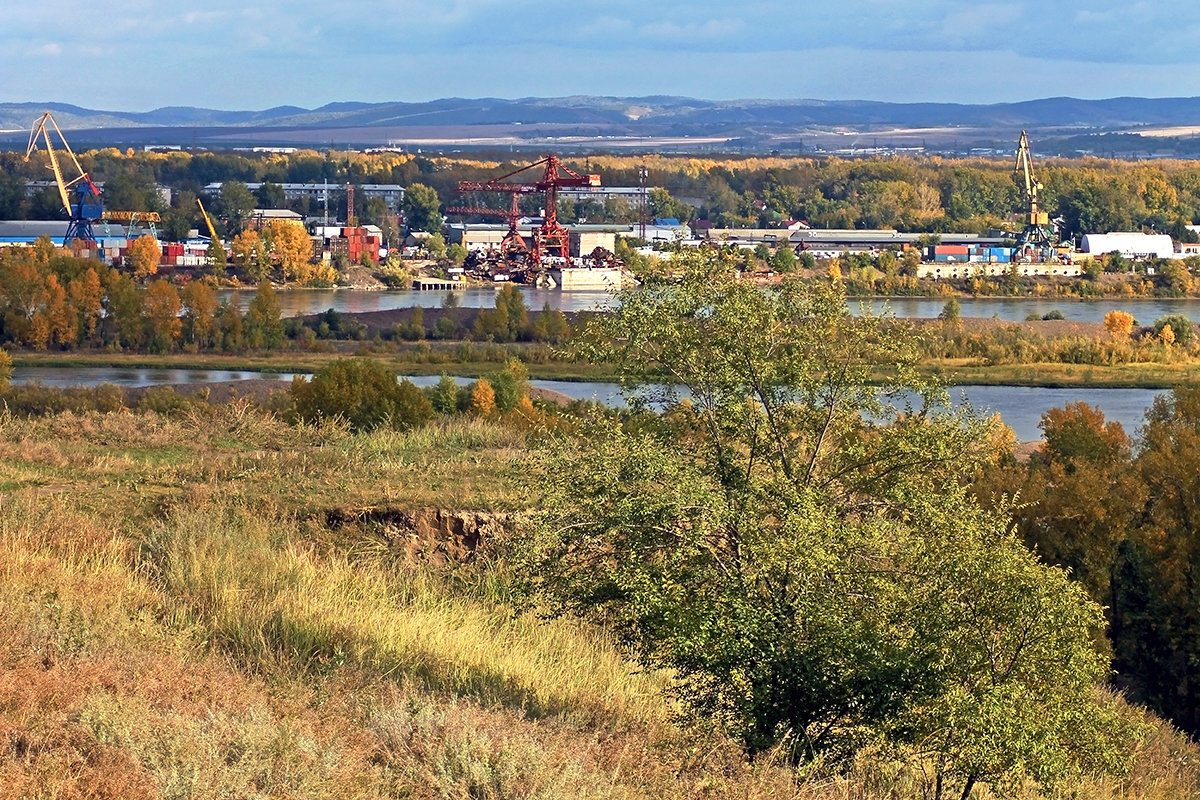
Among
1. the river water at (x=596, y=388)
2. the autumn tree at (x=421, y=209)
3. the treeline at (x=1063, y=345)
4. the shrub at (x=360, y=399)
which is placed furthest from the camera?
the autumn tree at (x=421, y=209)

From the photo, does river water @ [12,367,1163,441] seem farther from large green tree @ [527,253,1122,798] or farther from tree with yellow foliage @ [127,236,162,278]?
large green tree @ [527,253,1122,798]

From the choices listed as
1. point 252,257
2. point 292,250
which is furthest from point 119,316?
point 292,250

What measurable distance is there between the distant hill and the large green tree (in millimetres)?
113274

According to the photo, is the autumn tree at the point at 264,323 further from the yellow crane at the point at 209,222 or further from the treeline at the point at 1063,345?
the yellow crane at the point at 209,222

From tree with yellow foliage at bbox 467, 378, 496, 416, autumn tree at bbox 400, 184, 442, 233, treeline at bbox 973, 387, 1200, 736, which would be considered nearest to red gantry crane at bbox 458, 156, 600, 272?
autumn tree at bbox 400, 184, 442, 233

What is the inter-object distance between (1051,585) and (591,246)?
39.1 meters

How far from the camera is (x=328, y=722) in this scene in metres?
2.49

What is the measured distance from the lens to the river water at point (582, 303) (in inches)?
1226

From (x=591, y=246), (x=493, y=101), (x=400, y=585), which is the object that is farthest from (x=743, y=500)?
(x=493, y=101)

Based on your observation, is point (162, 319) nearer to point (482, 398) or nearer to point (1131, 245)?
point (482, 398)

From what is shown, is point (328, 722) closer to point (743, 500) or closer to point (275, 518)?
point (743, 500)

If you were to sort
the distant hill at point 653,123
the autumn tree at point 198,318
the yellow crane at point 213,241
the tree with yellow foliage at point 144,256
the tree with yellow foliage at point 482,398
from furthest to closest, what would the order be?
the distant hill at point 653,123 → the yellow crane at point 213,241 → the tree with yellow foliage at point 144,256 → the autumn tree at point 198,318 → the tree with yellow foliage at point 482,398

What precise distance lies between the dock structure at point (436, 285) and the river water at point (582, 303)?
430mm

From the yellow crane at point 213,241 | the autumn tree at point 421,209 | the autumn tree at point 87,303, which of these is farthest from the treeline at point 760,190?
the autumn tree at point 87,303
